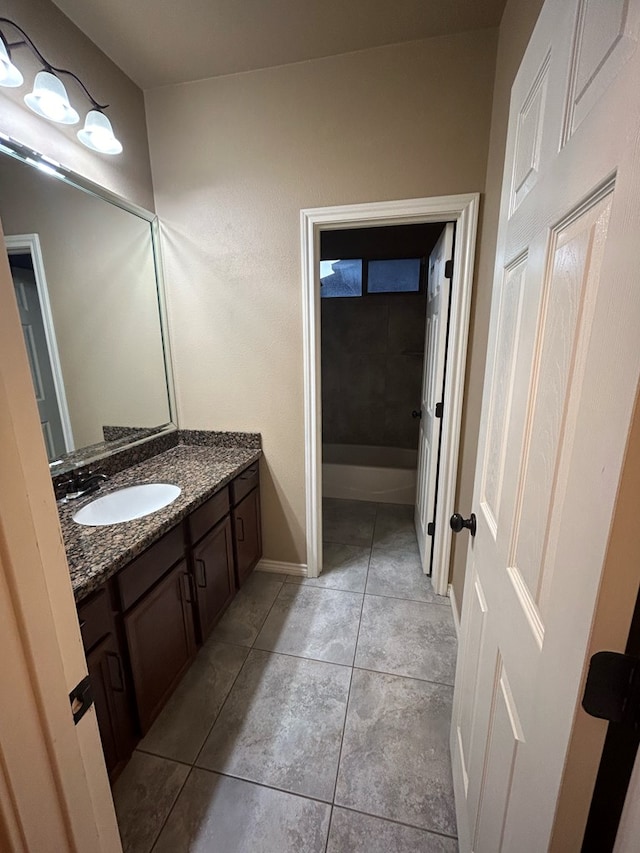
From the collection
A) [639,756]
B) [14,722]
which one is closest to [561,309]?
[639,756]

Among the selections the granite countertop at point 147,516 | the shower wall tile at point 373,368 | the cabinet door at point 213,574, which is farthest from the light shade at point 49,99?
the shower wall tile at point 373,368

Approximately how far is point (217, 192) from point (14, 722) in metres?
2.15

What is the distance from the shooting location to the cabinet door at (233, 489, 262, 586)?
6.47 ft

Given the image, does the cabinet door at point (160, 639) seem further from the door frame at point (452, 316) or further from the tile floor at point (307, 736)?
the door frame at point (452, 316)

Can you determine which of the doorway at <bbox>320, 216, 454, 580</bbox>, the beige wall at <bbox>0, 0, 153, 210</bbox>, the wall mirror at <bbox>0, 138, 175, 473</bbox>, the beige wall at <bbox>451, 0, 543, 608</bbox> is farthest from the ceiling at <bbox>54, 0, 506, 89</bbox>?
the doorway at <bbox>320, 216, 454, 580</bbox>

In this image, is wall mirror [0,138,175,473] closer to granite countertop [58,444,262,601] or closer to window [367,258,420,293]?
granite countertop [58,444,262,601]

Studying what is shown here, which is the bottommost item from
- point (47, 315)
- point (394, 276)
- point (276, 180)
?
point (47, 315)

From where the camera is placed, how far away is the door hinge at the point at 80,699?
57 centimetres

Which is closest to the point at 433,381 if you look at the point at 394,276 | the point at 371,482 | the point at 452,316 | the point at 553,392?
the point at 452,316

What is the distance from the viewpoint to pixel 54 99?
1.29 metres

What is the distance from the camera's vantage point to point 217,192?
1884 mm

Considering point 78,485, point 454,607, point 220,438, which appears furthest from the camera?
point 220,438

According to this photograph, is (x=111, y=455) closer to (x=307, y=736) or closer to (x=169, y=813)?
(x=169, y=813)

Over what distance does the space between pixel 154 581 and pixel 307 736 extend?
828mm
